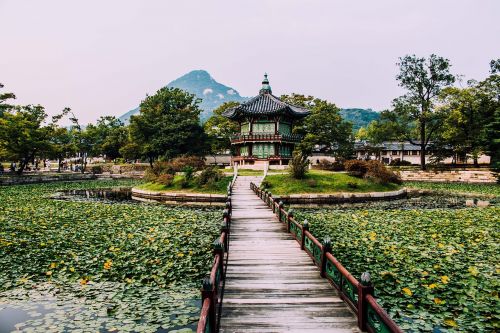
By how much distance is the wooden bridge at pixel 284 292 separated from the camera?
5.05m

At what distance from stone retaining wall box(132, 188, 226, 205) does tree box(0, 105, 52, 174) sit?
19898 mm

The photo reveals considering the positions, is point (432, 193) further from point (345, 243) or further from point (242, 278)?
point (242, 278)

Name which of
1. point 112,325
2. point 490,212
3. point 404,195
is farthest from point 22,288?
point 404,195

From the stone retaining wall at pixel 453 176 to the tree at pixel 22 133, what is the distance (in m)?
48.6

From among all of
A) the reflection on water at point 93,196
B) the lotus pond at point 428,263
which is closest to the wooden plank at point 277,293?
the lotus pond at point 428,263

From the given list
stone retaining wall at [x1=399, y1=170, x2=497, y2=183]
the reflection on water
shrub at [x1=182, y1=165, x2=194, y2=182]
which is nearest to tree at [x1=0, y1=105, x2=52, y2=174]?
the reflection on water

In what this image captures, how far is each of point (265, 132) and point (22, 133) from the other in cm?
2888

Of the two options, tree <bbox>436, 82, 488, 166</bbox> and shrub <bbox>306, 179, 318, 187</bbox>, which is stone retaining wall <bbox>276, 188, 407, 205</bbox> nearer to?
shrub <bbox>306, 179, 318, 187</bbox>

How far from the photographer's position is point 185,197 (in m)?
26.0

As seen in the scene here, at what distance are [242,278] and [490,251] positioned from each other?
784 centimetres

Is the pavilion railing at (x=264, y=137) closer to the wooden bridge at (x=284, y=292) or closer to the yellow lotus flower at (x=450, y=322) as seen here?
the wooden bridge at (x=284, y=292)

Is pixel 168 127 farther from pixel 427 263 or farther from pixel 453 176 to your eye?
pixel 427 263

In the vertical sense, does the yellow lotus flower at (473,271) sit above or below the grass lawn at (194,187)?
below

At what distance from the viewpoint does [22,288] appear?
7.70m
